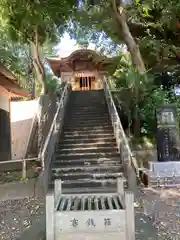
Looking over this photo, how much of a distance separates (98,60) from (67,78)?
153 inches

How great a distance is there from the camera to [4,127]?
13055mm

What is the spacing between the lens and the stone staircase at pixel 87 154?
9164 millimetres

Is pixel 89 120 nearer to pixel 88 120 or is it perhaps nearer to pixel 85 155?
pixel 88 120

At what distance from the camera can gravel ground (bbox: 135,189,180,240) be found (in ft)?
17.8

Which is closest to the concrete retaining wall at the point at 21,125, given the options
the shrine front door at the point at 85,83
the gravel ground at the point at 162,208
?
the shrine front door at the point at 85,83

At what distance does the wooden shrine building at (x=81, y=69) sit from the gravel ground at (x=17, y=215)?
1621 cm

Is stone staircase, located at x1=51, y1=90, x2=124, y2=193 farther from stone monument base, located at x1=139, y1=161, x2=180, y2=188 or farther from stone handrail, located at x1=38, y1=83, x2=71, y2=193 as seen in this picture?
stone monument base, located at x1=139, y1=161, x2=180, y2=188

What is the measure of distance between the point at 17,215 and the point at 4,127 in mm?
6899

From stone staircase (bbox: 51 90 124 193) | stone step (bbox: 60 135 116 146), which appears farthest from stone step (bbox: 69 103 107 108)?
stone step (bbox: 60 135 116 146)

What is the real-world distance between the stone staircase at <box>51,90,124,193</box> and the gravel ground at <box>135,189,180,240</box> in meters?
1.18

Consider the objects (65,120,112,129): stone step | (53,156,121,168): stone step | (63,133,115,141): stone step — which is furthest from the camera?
(65,120,112,129): stone step

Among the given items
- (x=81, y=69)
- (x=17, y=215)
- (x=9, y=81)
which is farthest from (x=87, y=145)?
(x=81, y=69)

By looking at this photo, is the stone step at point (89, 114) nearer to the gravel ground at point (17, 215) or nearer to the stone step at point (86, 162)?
the stone step at point (86, 162)

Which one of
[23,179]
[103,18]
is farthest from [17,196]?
[103,18]
